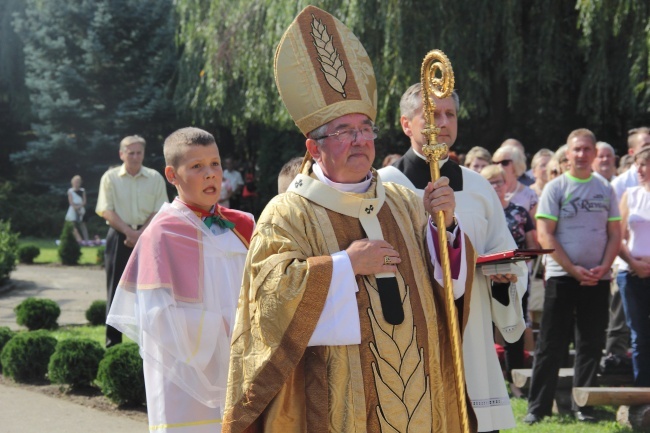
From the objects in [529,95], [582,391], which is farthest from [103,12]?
[582,391]

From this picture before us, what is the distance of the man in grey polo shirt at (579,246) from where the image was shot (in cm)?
734

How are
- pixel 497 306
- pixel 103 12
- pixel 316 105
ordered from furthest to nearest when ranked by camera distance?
pixel 103 12 < pixel 497 306 < pixel 316 105

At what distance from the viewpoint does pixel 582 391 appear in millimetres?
6879

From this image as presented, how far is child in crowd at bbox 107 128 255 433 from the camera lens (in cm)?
494

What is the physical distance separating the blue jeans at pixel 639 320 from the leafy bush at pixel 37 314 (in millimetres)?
7244

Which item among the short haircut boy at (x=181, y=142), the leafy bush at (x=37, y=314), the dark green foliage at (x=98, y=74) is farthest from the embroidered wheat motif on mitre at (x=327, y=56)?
the dark green foliage at (x=98, y=74)

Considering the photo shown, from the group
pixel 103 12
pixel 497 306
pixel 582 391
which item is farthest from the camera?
pixel 103 12

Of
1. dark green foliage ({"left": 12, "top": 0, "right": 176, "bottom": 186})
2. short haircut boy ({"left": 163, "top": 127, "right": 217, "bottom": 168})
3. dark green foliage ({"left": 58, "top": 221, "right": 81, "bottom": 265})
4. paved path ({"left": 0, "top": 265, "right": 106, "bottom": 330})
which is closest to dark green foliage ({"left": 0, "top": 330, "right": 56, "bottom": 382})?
paved path ({"left": 0, "top": 265, "right": 106, "bottom": 330})

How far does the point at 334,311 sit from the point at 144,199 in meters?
6.40

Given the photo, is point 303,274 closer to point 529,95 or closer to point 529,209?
point 529,209

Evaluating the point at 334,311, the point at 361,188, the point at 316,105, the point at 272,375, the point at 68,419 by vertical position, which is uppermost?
the point at 316,105

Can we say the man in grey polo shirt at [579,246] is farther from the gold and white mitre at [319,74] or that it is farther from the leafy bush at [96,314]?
the leafy bush at [96,314]

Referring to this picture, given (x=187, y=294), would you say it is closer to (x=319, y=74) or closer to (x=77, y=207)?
(x=319, y=74)

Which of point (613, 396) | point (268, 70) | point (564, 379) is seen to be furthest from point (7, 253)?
point (613, 396)
